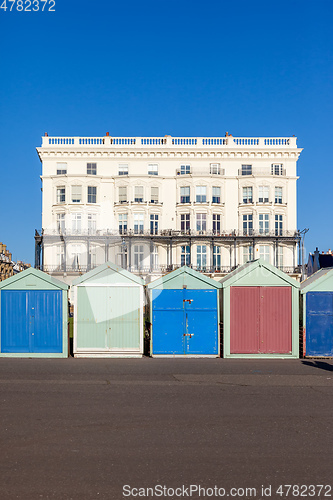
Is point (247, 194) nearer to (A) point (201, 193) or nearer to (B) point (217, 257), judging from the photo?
(A) point (201, 193)

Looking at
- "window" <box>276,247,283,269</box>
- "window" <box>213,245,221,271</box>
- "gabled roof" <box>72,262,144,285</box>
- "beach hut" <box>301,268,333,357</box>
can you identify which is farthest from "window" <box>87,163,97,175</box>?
"beach hut" <box>301,268,333,357</box>

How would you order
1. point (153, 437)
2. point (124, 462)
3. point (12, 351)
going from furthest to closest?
1. point (12, 351)
2. point (153, 437)
3. point (124, 462)

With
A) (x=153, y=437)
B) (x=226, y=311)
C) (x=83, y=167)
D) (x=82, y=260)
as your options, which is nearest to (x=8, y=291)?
(x=226, y=311)

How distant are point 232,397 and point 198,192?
47769 mm

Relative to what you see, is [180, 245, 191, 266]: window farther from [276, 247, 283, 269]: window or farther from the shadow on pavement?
the shadow on pavement

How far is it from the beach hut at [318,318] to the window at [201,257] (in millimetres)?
38271

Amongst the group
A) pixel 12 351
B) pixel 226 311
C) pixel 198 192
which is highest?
pixel 198 192

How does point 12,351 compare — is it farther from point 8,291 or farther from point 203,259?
point 203,259

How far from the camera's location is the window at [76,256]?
174 feet

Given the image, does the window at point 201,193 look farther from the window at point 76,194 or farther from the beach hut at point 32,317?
the beach hut at point 32,317

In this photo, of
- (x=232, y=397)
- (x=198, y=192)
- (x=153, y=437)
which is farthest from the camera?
(x=198, y=192)

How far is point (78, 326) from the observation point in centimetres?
1666

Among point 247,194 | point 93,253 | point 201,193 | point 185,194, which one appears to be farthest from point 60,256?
point 247,194

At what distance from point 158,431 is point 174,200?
5054 centimetres
